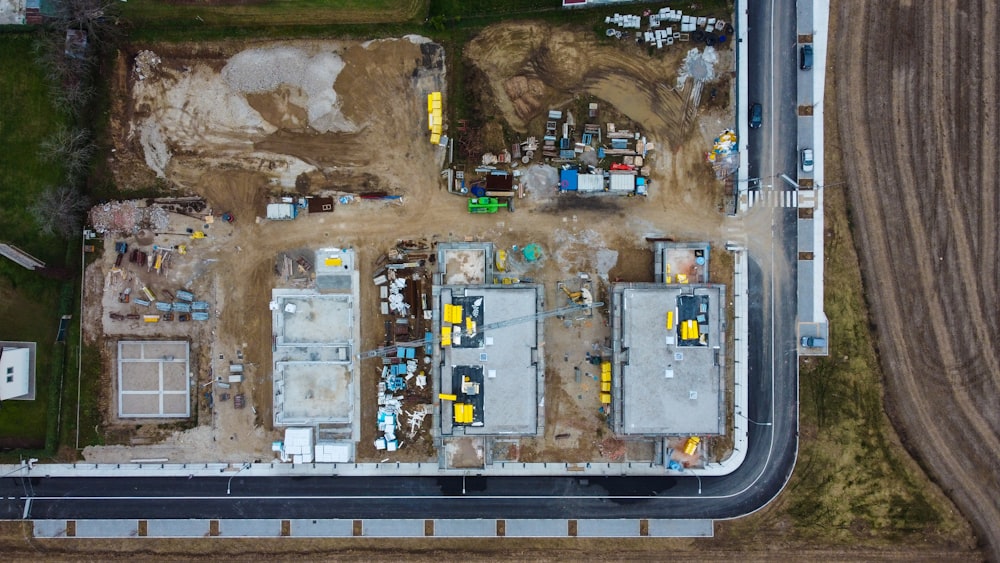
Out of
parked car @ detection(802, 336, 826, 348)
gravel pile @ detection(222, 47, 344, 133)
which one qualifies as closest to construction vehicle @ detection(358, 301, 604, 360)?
parked car @ detection(802, 336, 826, 348)

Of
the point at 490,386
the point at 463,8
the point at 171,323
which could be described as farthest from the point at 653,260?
the point at 171,323

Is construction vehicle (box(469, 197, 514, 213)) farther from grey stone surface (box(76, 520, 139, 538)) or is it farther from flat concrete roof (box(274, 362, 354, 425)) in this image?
grey stone surface (box(76, 520, 139, 538))

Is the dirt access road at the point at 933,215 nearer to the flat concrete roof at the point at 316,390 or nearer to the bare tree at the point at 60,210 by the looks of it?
the flat concrete roof at the point at 316,390

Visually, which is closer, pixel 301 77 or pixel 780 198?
pixel 780 198

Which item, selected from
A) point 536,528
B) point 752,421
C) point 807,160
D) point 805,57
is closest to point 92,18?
point 536,528

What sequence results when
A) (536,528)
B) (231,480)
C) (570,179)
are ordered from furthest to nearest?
(231,480), (536,528), (570,179)

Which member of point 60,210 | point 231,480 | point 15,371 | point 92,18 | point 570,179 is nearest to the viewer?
point 92,18

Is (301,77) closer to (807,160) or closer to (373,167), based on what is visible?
(373,167)
